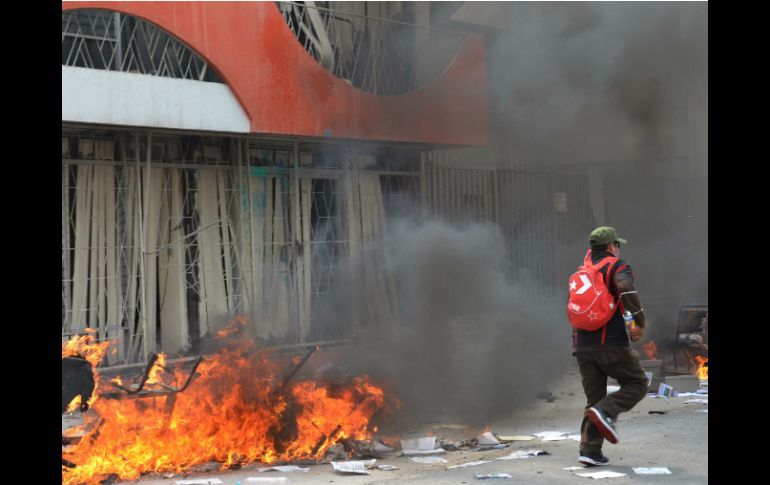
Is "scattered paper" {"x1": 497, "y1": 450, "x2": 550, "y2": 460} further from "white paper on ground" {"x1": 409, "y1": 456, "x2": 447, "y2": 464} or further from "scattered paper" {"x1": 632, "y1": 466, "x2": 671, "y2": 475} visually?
"scattered paper" {"x1": 632, "y1": 466, "x2": 671, "y2": 475}

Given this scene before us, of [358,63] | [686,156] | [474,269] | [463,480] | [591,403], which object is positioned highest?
[358,63]

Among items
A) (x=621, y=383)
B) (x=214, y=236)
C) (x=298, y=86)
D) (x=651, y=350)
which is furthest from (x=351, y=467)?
(x=651, y=350)

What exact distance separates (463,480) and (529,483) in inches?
15.2

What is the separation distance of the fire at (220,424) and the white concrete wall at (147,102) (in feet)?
9.55

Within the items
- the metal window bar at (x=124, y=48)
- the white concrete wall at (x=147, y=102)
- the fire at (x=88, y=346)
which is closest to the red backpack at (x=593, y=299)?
the fire at (x=88, y=346)

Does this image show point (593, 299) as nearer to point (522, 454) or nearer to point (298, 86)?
point (522, 454)

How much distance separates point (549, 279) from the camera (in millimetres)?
13117

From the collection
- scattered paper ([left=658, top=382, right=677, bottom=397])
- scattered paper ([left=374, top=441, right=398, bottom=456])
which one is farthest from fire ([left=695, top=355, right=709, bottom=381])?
scattered paper ([left=374, top=441, right=398, bottom=456])

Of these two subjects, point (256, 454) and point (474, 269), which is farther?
point (474, 269)

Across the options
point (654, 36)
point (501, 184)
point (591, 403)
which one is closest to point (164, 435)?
point (591, 403)

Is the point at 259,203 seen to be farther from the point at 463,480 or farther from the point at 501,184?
the point at 463,480

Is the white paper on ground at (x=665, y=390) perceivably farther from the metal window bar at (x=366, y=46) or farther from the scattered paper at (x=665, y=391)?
the metal window bar at (x=366, y=46)
